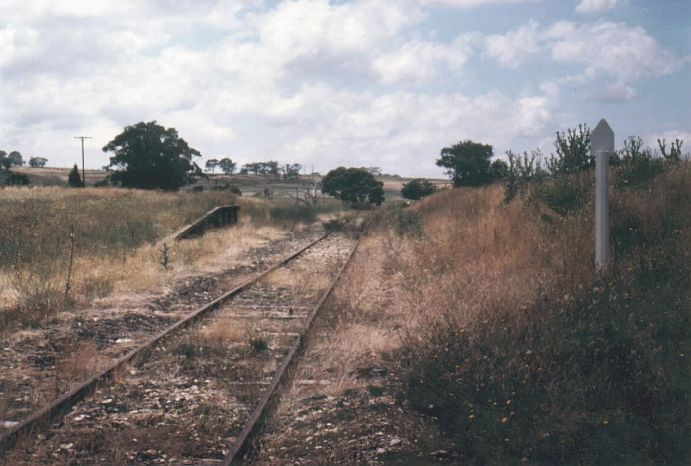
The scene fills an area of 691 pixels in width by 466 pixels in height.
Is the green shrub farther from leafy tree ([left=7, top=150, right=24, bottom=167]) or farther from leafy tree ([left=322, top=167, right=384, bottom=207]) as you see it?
leafy tree ([left=7, top=150, right=24, bottom=167])

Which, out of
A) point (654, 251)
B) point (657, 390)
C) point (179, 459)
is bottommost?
point (179, 459)

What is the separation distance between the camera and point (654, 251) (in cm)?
754

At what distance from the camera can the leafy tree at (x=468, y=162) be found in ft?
144

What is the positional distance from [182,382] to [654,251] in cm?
547

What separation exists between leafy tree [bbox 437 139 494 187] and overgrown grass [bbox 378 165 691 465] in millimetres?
32052

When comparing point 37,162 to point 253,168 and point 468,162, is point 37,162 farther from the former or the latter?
point 468,162

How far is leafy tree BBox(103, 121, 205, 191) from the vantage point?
70562 millimetres

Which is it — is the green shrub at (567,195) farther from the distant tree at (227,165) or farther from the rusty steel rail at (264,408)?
the distant tree at (227,165)

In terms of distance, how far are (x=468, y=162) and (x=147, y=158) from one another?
3786cm

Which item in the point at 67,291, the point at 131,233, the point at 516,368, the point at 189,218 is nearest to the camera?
the point at 516,368

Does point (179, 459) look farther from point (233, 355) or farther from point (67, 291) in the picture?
point (67, 291)

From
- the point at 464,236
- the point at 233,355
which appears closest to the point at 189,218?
the point at 464,236

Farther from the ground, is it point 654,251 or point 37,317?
point 654,251

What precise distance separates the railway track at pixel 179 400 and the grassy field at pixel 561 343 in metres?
1.18
